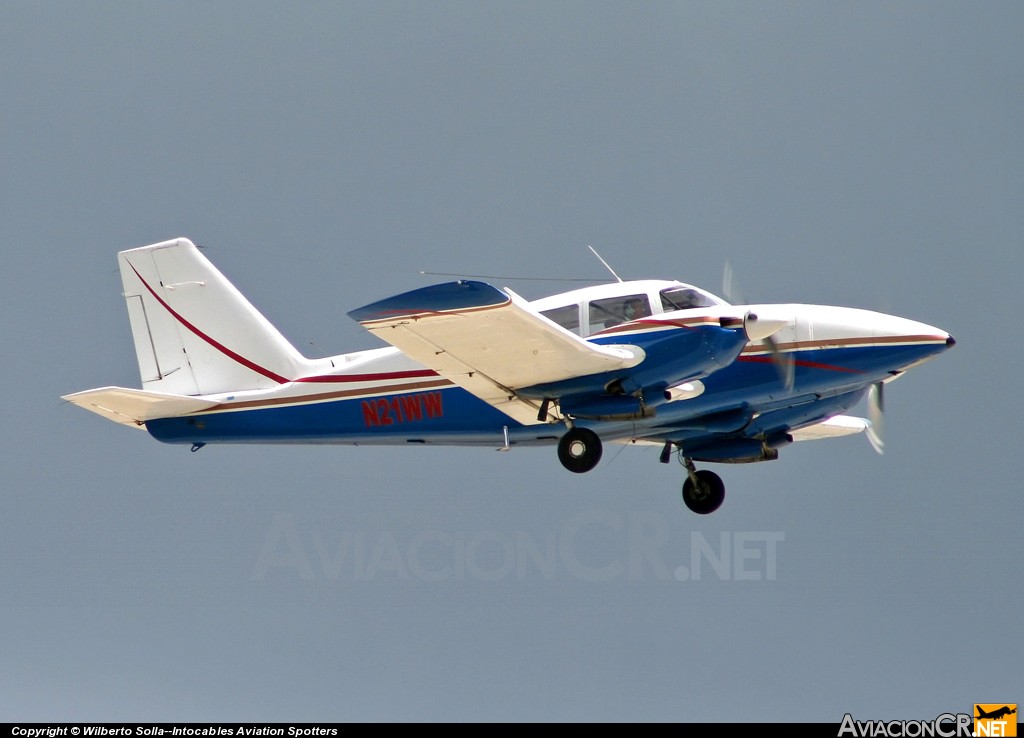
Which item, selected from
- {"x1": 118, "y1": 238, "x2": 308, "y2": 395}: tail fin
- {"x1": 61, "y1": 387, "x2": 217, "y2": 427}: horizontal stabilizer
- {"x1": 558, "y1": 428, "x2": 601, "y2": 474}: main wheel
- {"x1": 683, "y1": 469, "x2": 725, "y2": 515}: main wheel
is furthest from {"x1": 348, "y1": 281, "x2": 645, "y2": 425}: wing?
{"x1": 61, "y1": 387, "x2": 217, "y2": 427}: horizontal stabilizer

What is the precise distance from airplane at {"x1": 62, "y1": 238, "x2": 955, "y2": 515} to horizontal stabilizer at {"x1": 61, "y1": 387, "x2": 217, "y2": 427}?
30 millimetres

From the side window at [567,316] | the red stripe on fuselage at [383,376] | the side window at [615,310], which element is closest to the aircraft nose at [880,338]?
the side window at [615,310]

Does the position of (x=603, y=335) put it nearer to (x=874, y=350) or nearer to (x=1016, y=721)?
(x=874, y=350)

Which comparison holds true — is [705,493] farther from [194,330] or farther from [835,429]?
[194,330]

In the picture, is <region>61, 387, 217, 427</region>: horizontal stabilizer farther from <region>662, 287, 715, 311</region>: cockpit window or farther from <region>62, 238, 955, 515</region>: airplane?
<region>662, 287, 715, 311</region>: cockpit window

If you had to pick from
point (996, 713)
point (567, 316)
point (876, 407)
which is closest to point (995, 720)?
point (996, 713)

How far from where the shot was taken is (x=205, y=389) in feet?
76.5

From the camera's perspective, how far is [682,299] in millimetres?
21062

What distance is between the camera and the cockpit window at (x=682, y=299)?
21.0 metres

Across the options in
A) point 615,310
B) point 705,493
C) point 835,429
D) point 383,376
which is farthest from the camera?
point 835,429

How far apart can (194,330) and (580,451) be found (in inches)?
273

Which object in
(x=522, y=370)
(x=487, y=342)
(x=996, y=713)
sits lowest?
(x=996, y=713)

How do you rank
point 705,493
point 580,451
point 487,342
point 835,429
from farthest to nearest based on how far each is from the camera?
point 835,429 → point 705,493 → point 580,451 → point 487,342

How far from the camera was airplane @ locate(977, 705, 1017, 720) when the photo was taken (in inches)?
830
